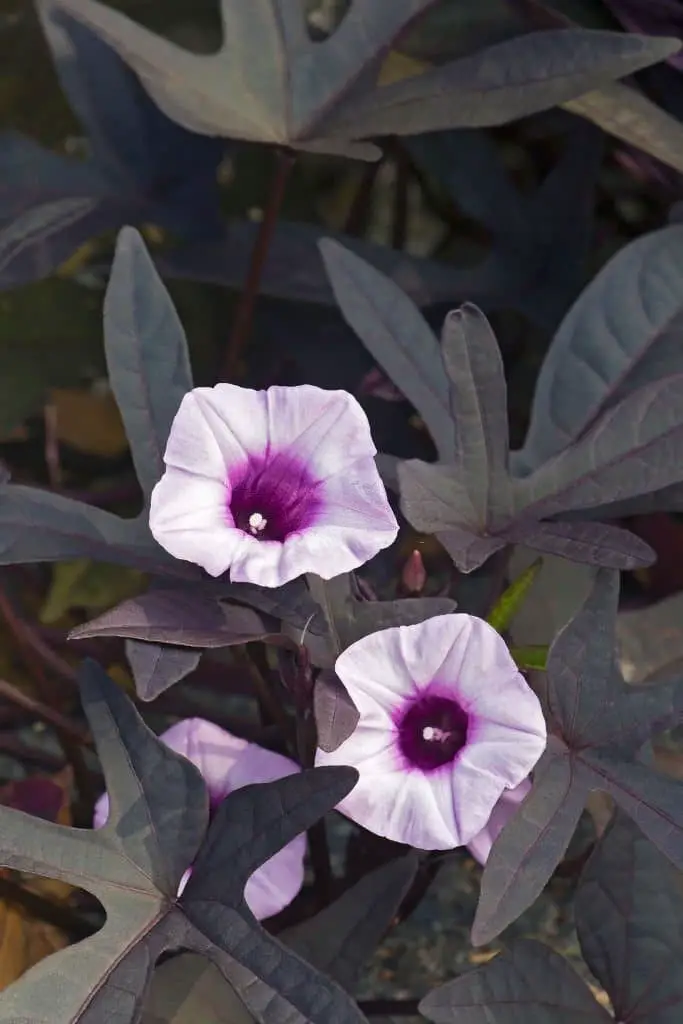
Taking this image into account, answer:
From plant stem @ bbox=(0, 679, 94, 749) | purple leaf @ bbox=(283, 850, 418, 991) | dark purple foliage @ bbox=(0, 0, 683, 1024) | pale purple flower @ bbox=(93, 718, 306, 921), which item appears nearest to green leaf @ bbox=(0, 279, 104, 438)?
dark purple foliage @ bbox=(0, 0, 683, 1024)

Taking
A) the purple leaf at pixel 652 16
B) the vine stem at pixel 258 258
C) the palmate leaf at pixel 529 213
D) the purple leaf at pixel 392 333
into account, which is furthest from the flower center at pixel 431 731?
the purple leaf at pixel 652 16

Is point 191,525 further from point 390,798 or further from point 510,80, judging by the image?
point 510,80

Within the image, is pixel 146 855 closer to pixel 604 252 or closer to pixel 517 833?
pixel 517 833

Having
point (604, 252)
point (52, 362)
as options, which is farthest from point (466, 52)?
point (52, 362)

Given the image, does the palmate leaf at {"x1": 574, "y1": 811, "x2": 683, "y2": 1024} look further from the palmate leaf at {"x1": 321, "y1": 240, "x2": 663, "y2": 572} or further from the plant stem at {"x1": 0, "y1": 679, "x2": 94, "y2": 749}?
the plant stem at {"x1": 0, "y1": 679, "x2": 94, "y2": 749}

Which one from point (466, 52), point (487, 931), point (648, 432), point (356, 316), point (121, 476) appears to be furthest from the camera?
point (121, 476)
